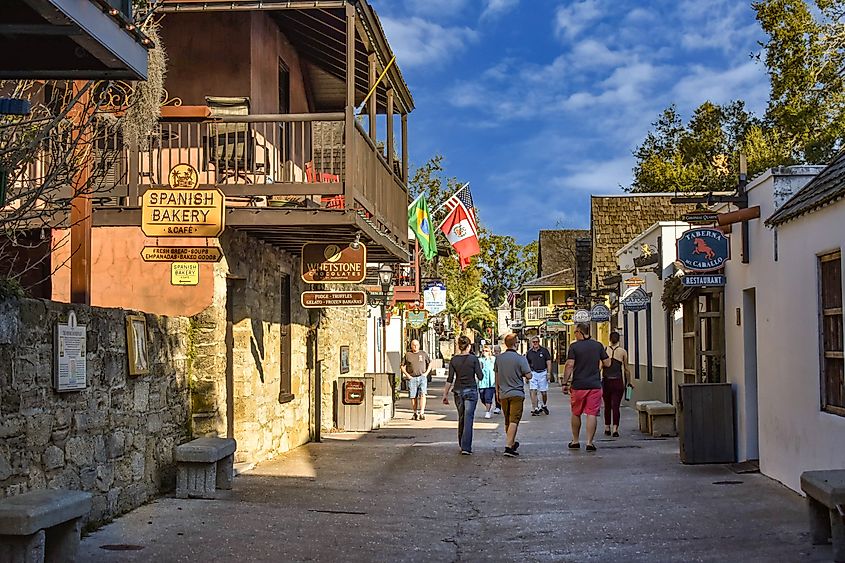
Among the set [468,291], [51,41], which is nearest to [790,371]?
[51,41]

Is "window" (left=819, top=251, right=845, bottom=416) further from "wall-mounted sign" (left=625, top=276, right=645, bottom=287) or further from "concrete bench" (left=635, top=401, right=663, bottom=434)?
"wall-mounted sign" (left=625, top=276, right=645, bottom=287)

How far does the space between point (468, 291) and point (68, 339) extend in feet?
177

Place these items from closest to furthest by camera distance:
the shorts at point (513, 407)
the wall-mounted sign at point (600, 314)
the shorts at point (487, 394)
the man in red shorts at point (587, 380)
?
the shorts at point (513, 407)
the man in red shorts at point (587, 380)
the shorts at point (487, 394)
the wall-mounted sign at point (600, 314)

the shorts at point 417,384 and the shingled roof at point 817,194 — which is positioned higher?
the shingled roof at point 817,194

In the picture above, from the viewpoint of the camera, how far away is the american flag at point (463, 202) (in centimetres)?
2934

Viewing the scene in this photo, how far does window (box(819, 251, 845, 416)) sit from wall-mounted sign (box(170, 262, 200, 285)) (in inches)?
252

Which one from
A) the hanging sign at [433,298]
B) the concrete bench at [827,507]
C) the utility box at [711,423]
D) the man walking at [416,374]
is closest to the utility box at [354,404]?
the man walking at [416,374]

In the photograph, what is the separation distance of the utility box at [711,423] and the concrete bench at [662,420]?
4.75 metres

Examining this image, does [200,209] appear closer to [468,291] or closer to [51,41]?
[51,41]

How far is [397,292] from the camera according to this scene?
26.6m

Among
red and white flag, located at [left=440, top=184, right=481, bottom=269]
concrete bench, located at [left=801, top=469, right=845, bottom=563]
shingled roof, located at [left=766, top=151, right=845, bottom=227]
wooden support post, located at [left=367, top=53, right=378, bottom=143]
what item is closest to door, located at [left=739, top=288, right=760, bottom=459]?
shingled roof, located at [left=766, top=151, right=845, bottom=227]

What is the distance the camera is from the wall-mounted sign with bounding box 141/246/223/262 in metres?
11.8

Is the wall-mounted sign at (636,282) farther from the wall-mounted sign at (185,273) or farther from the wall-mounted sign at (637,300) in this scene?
the wall-mounted sign at (185,273)

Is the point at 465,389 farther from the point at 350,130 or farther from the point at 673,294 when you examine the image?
the point at 350,130
